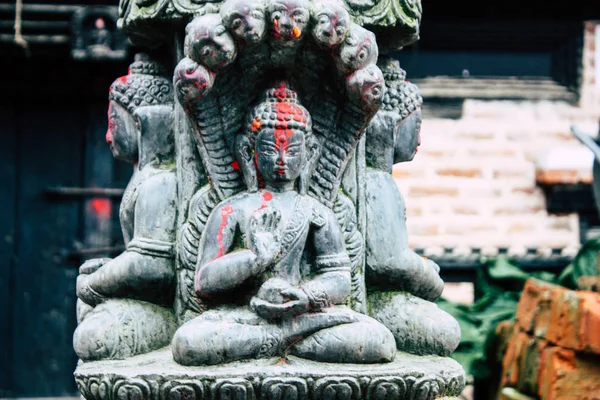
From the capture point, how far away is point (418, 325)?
2545mm

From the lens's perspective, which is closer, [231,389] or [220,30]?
[231,389]

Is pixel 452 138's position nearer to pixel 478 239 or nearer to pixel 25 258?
pixel 478 239

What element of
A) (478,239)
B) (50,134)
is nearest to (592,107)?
(478,239)

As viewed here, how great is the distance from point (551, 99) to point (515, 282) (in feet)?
4.41

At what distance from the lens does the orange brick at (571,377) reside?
12.1ft

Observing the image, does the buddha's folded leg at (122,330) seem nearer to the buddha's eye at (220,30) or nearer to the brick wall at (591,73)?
the buddha's eye at (220,30)

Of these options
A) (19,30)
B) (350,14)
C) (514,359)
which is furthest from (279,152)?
(19,30)

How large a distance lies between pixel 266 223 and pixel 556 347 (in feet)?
6.39

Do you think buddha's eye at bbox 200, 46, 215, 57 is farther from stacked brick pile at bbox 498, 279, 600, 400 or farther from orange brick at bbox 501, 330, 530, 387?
orange brick at bbox 501, 330, 530, 387

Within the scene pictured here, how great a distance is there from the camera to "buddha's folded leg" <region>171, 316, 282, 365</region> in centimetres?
224

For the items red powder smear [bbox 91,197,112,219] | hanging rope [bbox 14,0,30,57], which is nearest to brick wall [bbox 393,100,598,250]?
red powder smear [bbox 91,197,112,219]

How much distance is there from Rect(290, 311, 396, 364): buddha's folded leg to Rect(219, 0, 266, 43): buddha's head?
77 centimetres

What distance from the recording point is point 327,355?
230cm

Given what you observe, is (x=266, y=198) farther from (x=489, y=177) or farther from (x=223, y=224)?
(x=489, y=177)
